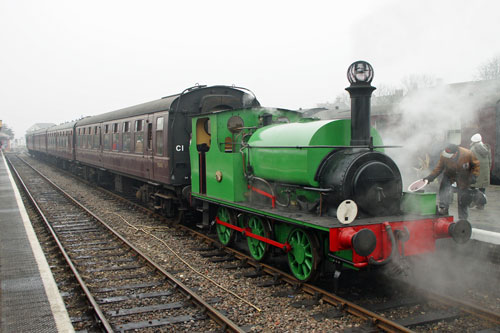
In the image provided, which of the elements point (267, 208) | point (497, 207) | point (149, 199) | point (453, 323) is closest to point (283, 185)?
point (267, 208)

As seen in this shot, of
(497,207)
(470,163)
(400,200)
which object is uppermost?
(470,163)

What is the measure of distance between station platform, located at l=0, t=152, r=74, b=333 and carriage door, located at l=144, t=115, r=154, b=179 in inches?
120

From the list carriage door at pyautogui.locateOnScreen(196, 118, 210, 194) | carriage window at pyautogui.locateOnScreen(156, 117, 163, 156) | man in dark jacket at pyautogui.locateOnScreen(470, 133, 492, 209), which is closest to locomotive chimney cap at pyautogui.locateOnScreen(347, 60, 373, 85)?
carriage door at pyautogui.locateOnScreen(196, 118, 210, 194)

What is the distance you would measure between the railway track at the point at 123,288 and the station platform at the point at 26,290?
1.20 feet

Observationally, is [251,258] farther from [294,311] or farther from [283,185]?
[294,311]

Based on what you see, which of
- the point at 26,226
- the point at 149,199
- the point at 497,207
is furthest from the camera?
the point at 149,199

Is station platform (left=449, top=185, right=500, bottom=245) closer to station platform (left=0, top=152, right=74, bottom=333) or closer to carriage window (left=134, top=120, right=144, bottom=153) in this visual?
station platform (left=0, top=152, right=74, bottom=333)

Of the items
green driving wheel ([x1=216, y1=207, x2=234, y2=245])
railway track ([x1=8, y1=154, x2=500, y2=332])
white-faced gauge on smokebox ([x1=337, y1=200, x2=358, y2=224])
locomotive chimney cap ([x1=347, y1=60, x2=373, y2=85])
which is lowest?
railway track ([x1=8, y1=154, x2=500, y2=332])

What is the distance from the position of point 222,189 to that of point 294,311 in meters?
2.79

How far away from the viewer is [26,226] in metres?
9.48

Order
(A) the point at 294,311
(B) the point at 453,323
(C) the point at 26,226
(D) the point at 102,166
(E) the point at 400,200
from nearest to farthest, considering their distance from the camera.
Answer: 1. (B) the point at 453,323
2. (A) the point at 294,311
3. (E) the point at 400,200
4. (C) the point at 26,226
5. (D) the point at 102,166

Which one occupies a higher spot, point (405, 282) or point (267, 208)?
point (267, 208)

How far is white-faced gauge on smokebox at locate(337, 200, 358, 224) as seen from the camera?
4770 millimetres

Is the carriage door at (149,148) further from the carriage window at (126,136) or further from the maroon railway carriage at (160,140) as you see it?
the carriage window at (126,136)
